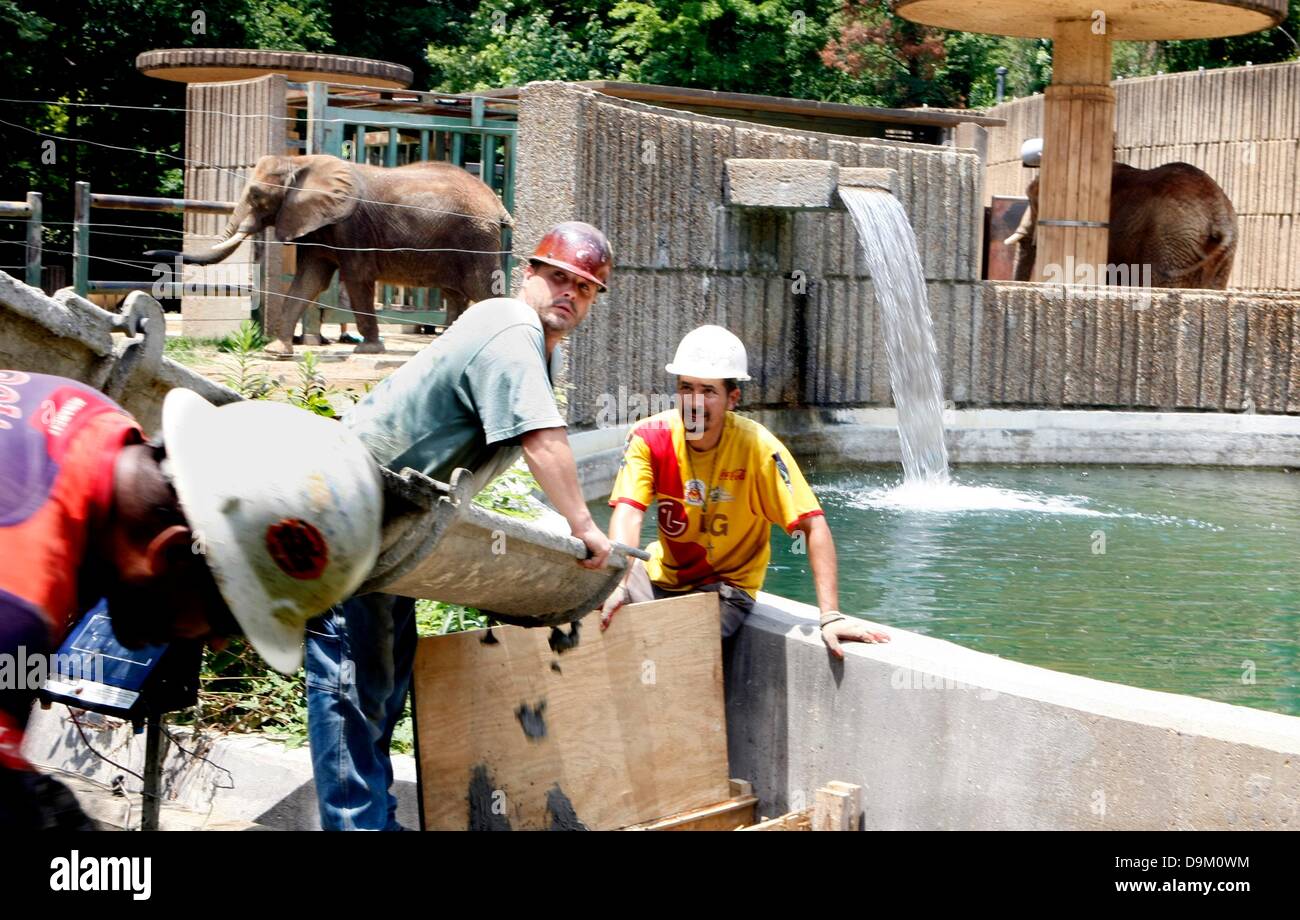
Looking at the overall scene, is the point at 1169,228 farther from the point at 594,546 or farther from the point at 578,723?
the point at 594,546

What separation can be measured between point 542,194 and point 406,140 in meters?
6.83

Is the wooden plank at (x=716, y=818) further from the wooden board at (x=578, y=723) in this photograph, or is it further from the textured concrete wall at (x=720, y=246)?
the textured concrete wall at (x=720, y=246)

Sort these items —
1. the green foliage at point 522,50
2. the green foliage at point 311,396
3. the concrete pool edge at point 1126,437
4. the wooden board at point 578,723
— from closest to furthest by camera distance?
the wooden board at point 578,723 < the green foliage at point 311,396 < the concrete pool edge at point 1126,437 < the green foliage at point 522,50

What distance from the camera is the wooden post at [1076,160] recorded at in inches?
645

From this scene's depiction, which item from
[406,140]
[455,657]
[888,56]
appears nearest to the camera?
[455,657]

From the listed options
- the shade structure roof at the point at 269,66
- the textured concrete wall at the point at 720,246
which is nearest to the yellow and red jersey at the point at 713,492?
the textured concrete wall at the point at 720,246

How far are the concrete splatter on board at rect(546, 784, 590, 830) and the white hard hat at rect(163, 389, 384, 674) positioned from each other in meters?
2.21

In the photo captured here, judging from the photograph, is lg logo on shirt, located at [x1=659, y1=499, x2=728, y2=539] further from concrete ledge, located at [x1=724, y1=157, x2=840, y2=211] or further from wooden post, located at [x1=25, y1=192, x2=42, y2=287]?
concrete ledge, located at [x1=724, y1=157, x2=840, y2=211]

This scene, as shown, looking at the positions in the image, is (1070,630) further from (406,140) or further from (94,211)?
(94,211)

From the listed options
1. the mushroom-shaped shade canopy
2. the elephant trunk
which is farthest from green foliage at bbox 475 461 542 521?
the mushroom-shaped shade canopy

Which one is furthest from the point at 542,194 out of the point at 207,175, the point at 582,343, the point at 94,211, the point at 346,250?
the point at 94,211

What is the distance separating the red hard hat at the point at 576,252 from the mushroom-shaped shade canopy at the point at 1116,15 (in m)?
12.2

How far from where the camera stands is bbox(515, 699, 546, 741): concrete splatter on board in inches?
189

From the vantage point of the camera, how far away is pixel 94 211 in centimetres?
2286
